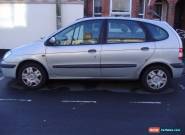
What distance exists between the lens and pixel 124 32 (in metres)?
8.20

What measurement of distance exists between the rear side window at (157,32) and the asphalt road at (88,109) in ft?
3.85

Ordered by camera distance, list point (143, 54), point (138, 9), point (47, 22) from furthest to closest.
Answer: point (138, 9)
point (47, 22)
point (143, 54)

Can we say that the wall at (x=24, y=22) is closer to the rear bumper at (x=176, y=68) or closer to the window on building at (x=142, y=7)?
the window on building at (x=142, y=7)

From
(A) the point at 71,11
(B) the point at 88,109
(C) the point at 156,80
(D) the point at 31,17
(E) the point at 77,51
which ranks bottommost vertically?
(B) the point at 88,109

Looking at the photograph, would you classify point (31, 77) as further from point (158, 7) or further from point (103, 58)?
point (158, 7)

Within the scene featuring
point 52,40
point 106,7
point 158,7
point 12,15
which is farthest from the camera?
point 158,7

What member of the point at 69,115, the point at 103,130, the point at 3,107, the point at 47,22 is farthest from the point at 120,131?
the point at 47,22

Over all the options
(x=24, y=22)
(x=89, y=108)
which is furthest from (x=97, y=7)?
(x=89, y=108)

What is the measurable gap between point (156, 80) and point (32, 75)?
2690mm

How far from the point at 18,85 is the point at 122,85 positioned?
2368mm

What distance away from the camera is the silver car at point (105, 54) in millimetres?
8070

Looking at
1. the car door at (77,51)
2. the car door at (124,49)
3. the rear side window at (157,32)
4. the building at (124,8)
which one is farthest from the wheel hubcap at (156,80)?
the building at (124,8)

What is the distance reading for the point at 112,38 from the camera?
815cm

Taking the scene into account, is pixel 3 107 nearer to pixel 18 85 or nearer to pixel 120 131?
pixel 18 85
